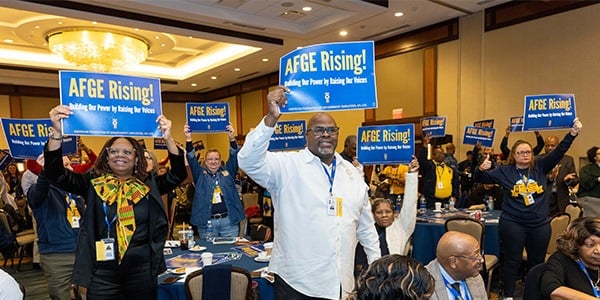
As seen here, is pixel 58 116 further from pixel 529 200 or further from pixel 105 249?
pixel 529 200

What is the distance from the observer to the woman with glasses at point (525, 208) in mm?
3912

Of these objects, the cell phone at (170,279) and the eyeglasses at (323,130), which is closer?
the eyeglasses at (323,130)

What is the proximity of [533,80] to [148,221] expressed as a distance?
7576mm

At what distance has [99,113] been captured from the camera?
219cm

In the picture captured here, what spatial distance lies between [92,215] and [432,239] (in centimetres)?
368

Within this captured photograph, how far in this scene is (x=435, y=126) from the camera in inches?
271

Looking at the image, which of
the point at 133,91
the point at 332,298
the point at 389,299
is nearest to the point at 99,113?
the point at 133,91

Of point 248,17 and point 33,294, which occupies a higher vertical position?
point 248,17

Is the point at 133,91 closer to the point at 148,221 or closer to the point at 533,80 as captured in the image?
the point at 148,221

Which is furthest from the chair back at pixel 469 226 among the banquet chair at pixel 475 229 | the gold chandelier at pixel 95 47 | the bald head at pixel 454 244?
the gold chandelier at pixel 95 47

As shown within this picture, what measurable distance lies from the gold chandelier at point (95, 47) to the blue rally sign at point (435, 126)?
6.73 metres

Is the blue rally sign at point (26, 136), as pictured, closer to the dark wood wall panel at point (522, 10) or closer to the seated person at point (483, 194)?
the seated person at point (483, 194)

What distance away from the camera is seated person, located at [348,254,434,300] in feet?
3.98

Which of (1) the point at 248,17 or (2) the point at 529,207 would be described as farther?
(1) the point at 248,17
